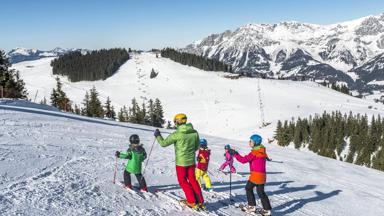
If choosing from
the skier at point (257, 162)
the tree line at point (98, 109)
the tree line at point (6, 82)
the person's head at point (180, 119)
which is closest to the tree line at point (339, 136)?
the tree line at point (98, 109)

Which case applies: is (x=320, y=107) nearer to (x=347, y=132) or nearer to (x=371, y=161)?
(x=347, y=132)

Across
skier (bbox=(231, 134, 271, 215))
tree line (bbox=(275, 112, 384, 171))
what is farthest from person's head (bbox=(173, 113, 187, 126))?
tree line (bbox=(275, 112, 384, 171))

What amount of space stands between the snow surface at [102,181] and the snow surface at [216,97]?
7703 centimetres

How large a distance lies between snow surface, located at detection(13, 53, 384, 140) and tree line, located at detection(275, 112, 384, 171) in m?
6.24

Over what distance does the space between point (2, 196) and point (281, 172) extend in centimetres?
1679

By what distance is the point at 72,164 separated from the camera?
1476cm

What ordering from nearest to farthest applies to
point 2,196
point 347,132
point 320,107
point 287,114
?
point 2,196, point 347,132, point 287,114, point 320,107

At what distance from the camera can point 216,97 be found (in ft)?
485

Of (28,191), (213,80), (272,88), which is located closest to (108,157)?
(28,191)

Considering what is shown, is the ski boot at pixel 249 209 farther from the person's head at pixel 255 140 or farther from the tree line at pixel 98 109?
the tree line at pixel 98 109

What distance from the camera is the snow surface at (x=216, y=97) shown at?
119 meters

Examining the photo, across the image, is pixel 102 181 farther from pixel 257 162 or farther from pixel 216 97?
pixel 216 97

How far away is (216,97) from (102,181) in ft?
445

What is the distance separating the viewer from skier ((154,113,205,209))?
35.9 ft
